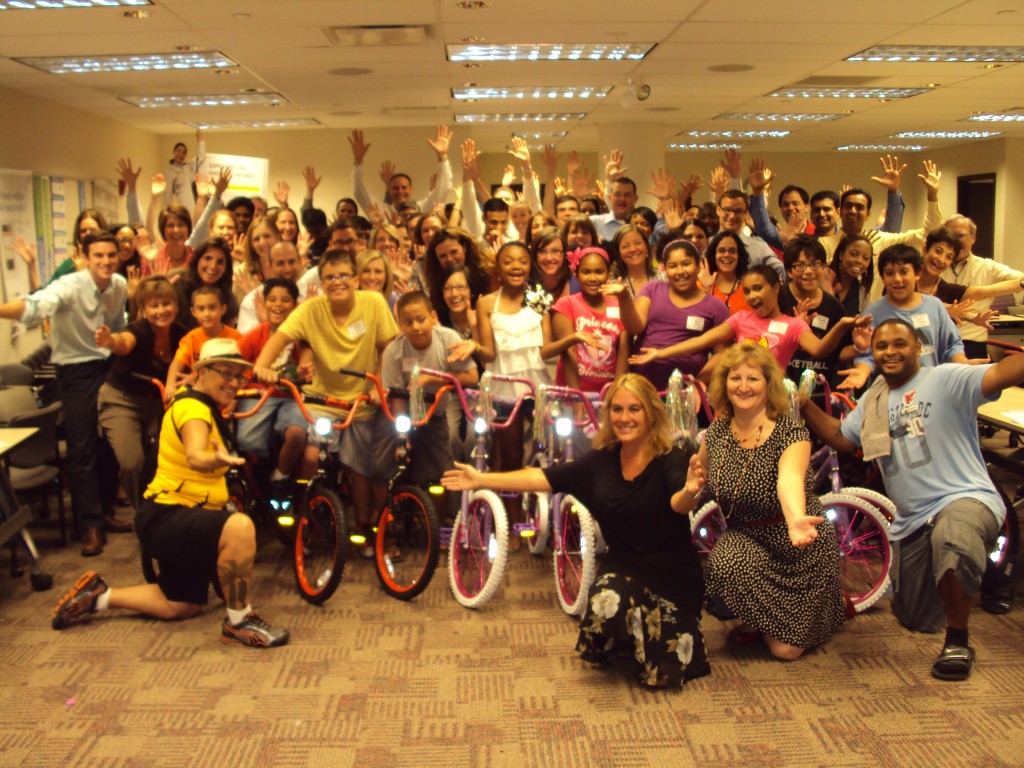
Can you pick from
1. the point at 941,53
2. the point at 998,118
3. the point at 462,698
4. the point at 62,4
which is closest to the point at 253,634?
the point at 462,698

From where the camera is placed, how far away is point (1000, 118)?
1116cm

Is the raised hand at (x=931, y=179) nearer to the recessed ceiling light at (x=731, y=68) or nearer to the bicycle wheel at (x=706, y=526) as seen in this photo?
the recessed ceiling light at (x=731, y=68)

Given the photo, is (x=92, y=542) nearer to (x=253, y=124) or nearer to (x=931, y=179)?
(x=931, y=179)

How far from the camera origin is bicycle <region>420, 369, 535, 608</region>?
367cm

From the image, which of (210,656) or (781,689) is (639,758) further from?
(210,656)

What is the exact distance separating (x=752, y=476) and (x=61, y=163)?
7970mm

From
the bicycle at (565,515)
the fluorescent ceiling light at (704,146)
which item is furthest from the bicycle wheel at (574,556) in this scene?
the fluorescent ceiling light at (704,146)

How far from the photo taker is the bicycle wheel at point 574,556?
3529mm

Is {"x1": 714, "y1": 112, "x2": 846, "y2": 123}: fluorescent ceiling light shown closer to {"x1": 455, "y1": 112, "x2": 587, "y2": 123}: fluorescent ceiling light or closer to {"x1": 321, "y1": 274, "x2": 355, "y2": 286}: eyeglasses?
{"x1": 455, "y1": 112, "x2": 587, "y2": 123}: fluorescent ceiling light

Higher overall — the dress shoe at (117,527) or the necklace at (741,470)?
the necklace at (741,470)

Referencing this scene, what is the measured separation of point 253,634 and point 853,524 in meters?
2.48

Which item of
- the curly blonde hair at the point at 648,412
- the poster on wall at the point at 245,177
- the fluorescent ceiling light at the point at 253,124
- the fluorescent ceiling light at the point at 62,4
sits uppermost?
the fluorescent ceiling light at the point at 253,124

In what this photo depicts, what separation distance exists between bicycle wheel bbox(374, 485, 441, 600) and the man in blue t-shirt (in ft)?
5.30

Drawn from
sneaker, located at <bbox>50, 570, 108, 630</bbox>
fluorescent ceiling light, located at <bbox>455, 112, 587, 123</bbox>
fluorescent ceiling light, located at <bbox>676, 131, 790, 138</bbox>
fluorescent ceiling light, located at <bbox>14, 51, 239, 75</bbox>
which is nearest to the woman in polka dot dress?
sneaker, located at <bbox>50, 570, 108, 630</bbox>
